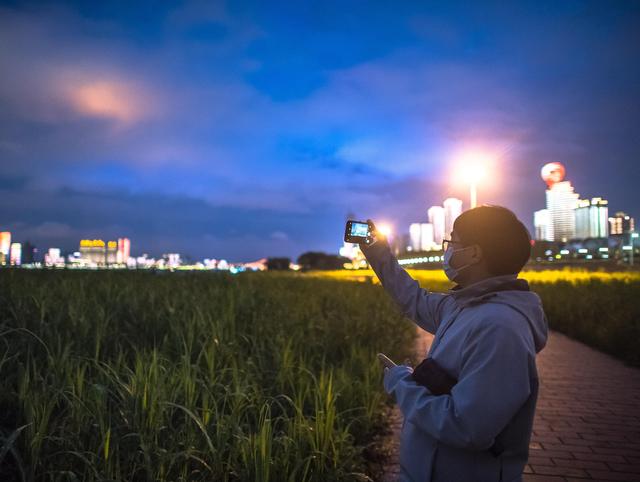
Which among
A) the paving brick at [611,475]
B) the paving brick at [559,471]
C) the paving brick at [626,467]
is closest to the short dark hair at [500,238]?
the paving brick at [559,471]

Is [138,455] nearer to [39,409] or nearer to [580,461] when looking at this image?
[39,409]

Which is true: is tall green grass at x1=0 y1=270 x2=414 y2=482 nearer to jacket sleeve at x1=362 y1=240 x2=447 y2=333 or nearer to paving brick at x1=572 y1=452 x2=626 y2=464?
jacket sleeve at x1=362 y1=240 x2=447 y2=333

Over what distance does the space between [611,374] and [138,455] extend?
6.56 meters

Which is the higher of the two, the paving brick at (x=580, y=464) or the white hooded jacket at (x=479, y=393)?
the white hooded jacket at (x=479, y=393)

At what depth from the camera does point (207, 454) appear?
3.06 metres

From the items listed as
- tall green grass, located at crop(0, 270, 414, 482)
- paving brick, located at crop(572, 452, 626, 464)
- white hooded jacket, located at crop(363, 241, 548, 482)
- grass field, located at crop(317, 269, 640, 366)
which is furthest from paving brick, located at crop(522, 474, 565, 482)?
grass field, located at crop(317, 269, 640, 366)

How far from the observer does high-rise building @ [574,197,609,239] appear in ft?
239

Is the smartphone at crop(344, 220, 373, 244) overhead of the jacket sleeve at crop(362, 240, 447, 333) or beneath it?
overhead

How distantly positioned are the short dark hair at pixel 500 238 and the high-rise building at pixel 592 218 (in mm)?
76415

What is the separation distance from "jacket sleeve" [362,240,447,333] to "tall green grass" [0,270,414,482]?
3.53 ft

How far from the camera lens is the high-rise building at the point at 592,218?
2872 inches

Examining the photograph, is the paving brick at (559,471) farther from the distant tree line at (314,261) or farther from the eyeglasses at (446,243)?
the distant tree line at (314,261)

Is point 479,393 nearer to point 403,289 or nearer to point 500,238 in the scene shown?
point 500,238

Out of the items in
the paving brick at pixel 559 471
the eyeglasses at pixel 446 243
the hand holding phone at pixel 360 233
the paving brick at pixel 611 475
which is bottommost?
the paving brick at pixel 611 475
